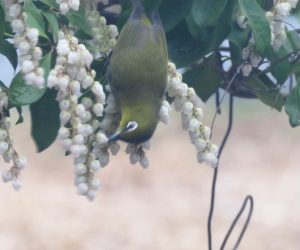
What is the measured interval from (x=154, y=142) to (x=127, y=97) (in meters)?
3.81

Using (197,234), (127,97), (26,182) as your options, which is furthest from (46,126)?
(26,182)

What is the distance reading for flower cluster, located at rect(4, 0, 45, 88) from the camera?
4.07ft

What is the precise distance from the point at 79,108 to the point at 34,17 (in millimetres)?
134

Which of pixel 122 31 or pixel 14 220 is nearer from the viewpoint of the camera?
pixel 122 31

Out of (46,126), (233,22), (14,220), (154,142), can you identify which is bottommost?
(154,142)

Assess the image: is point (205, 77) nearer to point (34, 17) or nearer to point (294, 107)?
point (294, 107)

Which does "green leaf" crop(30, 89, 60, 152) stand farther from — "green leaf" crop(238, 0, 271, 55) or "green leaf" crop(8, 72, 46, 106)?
"green leaf" crop(238, 0, 271, 55)

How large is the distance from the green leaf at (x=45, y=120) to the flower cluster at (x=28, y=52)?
24cm

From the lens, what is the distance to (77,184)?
4.39ft

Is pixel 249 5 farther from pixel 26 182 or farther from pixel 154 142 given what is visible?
pixel 154 142

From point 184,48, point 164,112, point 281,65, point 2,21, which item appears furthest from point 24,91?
point 281,65

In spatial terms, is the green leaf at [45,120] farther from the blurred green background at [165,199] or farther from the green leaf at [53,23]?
the blurred green background at [165,199]

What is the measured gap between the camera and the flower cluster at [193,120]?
55.2 inches

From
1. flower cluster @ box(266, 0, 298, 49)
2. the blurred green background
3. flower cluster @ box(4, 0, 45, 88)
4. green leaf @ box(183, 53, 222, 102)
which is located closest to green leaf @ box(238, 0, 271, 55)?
flower cluster @ box(266, 0, 298, 49)
